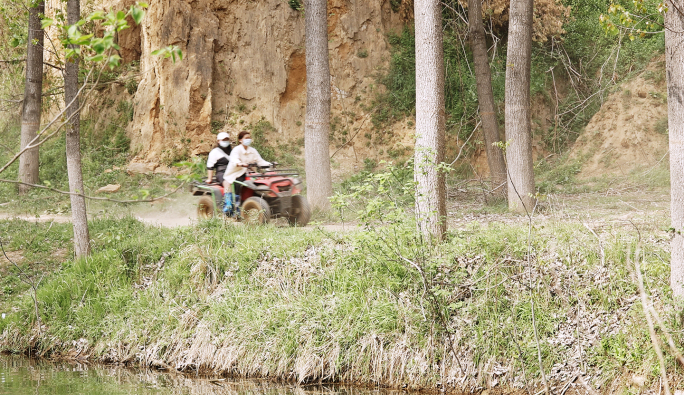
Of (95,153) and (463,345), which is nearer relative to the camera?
(463,345)

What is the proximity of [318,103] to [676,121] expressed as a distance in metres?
7.96

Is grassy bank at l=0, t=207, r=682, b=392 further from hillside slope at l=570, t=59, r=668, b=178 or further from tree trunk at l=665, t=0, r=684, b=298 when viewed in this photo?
hillside slope at l=570, t=59, r=668, b=178

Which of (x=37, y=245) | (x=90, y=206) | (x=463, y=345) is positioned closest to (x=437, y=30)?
(x=463, y=345)

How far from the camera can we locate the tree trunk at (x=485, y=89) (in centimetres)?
1480

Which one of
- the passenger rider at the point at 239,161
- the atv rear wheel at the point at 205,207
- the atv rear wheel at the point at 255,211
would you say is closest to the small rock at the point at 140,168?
the atv rear wheel at the point at 205,207

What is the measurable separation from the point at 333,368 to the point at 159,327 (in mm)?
2837

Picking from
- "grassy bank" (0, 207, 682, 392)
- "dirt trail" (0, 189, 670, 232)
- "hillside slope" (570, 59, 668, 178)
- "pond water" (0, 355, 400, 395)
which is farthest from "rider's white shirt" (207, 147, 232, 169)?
"hillside slope" (570, 59, 668, 178)

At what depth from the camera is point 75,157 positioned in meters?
10.4

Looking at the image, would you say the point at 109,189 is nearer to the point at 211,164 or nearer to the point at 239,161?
the point at 211,164

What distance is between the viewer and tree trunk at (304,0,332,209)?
43.5 feet

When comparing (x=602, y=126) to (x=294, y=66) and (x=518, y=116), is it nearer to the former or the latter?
(x=518, y=116)

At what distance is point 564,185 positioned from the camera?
16.5 m

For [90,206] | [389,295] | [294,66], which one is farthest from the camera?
[294,66]

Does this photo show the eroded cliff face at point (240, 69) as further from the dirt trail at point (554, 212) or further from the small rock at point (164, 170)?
the dirt trail at point (554, 212)
